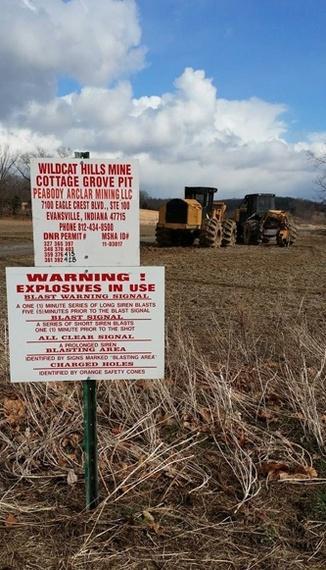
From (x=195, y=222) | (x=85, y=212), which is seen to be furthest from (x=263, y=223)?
(x=85, y=212)

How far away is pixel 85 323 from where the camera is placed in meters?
2.88

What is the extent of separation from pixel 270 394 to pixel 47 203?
2558mm

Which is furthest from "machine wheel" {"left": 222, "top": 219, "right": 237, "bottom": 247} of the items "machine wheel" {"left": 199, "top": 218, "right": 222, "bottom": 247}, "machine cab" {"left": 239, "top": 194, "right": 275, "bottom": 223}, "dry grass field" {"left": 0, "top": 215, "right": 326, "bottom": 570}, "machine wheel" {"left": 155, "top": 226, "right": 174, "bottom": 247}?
"dry grass field" {"left": 0, "top": 215, "right": 326, "bottom": 570}

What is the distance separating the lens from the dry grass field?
2.68 metres

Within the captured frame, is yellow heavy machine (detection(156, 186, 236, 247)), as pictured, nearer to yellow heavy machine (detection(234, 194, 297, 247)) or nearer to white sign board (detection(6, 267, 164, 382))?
yellow heavy machine (detection(234, 194, 297, 247))

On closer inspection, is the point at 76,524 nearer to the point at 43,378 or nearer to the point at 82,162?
the point at 43,378

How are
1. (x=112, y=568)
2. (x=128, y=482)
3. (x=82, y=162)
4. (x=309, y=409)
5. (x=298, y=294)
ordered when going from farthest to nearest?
(x=298, y=294) → (x=309, y=409) → (x=128, y=482) → (x=82, y=162) → (x=112, y=568)

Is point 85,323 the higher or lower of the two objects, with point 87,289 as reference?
lower

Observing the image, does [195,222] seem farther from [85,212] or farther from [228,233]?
[85,212]

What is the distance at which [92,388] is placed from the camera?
9.71ft

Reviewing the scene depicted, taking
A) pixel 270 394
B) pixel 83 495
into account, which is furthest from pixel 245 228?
pixel 83 495

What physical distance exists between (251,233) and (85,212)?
75.6 feet

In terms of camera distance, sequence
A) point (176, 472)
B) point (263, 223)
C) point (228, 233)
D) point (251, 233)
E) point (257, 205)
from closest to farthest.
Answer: point (176, 472)
point (228, 233)
point (251, 233)
point (263, 223)
point (257, 205)

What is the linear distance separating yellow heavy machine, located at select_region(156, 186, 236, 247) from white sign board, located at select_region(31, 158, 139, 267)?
18668mm
